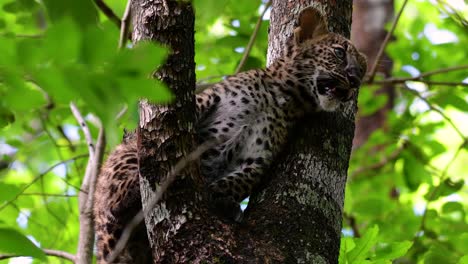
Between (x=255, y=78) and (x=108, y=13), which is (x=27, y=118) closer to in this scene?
(x=108, y=13)

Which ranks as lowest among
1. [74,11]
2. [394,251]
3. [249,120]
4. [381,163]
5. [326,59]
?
[381,163]

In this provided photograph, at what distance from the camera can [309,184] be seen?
443 centimetres

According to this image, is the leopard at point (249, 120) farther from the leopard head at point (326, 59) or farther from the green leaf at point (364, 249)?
the green leaf at point (364, 249)

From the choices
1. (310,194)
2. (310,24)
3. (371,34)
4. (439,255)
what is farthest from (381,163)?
(310,194)

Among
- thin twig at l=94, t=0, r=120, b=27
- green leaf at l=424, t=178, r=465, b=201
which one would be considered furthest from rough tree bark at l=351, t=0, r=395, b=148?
thin twig at l=94, t=0, r=120, b=27

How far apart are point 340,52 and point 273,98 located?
591 mm

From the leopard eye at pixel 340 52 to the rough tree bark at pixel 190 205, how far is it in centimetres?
144

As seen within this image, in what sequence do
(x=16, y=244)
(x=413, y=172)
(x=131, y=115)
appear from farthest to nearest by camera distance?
1. (x=413, y=172)
2. (x=131, y=115)
3. (x=16, y=244)

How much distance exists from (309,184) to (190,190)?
30.6 inches

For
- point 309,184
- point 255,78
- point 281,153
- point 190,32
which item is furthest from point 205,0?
point 255,78

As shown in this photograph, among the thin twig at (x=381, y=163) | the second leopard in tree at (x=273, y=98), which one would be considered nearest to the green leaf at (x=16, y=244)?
the second leopard in tree at (x=273, y=98)

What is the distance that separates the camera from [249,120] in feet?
18.2

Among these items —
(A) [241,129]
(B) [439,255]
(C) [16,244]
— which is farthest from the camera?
(B) [439,255]

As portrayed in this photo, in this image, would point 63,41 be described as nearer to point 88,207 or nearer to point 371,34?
point 88,207
